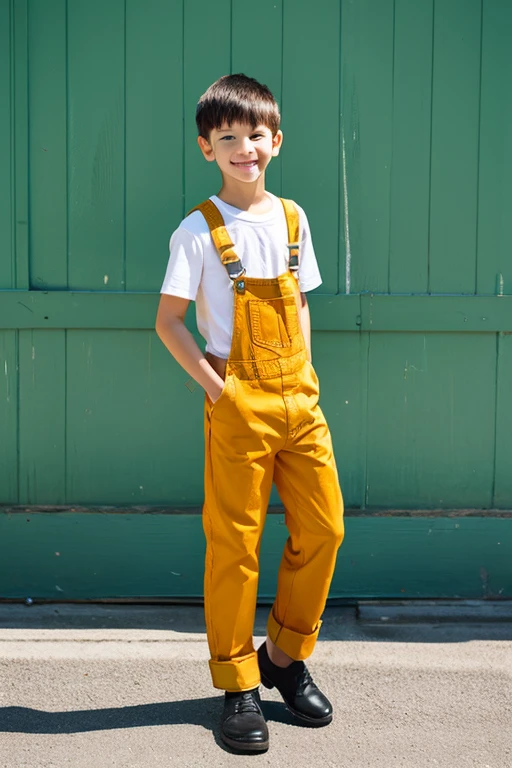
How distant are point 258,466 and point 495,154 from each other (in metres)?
1.72

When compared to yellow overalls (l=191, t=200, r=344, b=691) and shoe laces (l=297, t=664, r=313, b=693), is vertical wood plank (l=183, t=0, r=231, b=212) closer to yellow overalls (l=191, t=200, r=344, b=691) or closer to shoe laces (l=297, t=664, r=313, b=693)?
yellow overalls (l=191, t=200, r=344, b=691)

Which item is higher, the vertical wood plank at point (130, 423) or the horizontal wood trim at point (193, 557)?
the vertical wood plank at point (130, 423)

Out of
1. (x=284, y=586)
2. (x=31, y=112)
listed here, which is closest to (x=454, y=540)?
(x=284, y=586)

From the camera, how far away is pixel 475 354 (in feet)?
12.5

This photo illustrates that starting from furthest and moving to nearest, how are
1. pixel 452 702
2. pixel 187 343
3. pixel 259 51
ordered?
pixel 259 51
pixel 452 702
pixel 187 343

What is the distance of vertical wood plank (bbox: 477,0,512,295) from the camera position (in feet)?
12.1

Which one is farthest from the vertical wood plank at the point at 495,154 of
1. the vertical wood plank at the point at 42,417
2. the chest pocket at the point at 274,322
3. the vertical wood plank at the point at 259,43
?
the vertical wood plank at the point at 42,417

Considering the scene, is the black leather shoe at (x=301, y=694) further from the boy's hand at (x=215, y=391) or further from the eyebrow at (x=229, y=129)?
the eyebrow at (x=229, y=129)

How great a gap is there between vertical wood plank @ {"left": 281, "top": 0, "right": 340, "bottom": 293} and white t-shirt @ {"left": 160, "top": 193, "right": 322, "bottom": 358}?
88 cm

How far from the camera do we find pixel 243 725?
2.79 m

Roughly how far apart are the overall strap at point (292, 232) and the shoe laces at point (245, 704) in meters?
1.27

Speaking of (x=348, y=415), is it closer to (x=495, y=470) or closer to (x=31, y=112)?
(x=495, y=470)

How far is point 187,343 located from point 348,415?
1.19m

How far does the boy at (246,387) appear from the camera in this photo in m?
2.77
